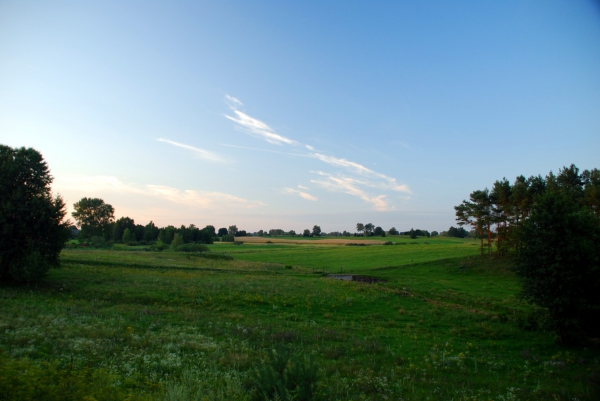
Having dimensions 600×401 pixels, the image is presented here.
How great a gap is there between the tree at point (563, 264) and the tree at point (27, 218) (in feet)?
116

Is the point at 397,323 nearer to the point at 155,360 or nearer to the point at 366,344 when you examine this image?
the point at 366,344

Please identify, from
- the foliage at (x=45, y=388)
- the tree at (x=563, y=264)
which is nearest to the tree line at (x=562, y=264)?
the tree at (x=563, y=264)

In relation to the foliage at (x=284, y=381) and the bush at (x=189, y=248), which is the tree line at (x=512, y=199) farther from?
the bush at (x=189, y=248)

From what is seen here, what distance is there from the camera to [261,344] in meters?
14.6

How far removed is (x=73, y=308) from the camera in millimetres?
19203

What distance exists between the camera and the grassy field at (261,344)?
8.70 metres

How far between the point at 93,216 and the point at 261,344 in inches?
5745

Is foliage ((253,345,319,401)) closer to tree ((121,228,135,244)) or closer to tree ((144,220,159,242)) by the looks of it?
tree ((121,228,135,244))

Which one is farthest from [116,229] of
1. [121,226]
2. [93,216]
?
[93,216]

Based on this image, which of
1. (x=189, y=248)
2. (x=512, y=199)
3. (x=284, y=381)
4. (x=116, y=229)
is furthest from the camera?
(x=116, y=229)

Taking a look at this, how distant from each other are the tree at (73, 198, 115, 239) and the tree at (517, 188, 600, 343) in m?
139

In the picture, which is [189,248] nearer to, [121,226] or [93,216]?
[121,226]

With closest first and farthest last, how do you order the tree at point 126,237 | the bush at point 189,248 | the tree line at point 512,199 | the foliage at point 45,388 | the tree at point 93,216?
the foliage at point 45,388 → the tree line at point 512,199 → the bush at point 189,248 → the tree at point 126,237 → the tree at point 93,216

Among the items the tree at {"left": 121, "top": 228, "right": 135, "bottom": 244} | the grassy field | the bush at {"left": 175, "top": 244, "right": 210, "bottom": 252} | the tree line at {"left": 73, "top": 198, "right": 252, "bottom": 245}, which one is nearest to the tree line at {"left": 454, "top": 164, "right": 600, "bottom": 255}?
the grassy field
